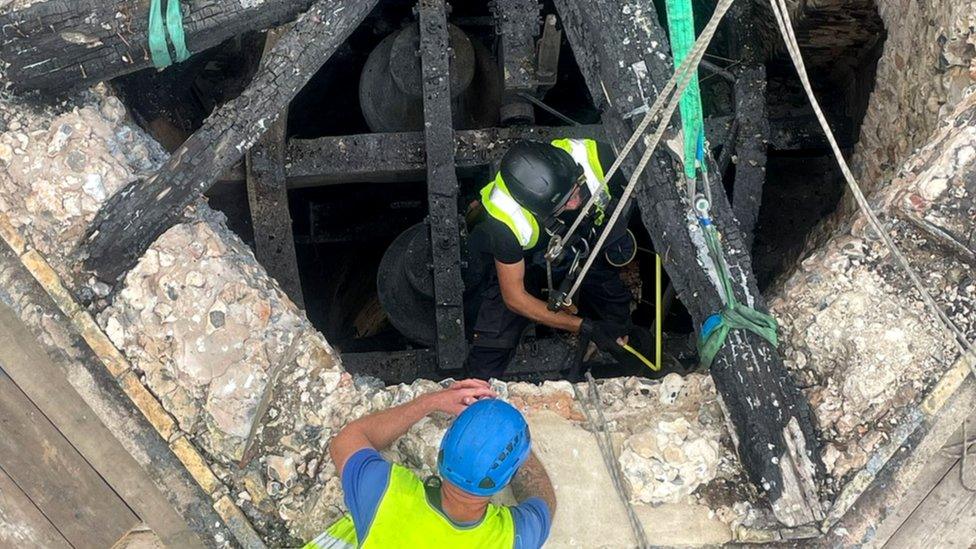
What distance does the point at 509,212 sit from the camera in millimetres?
3547

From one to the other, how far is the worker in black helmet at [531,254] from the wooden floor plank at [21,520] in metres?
1.98

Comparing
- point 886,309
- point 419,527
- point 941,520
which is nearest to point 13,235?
point 419,527

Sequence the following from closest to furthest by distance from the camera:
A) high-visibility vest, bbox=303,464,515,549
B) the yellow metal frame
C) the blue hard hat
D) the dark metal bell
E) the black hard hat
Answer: the blue hard hat
high-visibility vest, bbox=303,464,515,549
the black hard hat
the yellow metal frame
the dark metal bell

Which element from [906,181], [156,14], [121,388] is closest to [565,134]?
[906,181]

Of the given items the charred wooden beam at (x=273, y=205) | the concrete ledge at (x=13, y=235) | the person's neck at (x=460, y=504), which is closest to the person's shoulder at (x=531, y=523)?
the person's neck at (x=460, y=504)

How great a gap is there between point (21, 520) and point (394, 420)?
189 centimetres

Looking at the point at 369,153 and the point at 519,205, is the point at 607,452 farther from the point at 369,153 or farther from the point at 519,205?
the point at 369,153

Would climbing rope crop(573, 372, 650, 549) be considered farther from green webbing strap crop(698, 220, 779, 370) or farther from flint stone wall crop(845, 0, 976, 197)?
flint stone wall crop(845, 0, 976, 197)

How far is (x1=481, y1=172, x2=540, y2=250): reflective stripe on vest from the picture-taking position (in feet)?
11.6

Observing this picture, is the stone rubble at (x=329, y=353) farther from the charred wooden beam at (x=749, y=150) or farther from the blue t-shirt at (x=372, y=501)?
the charred wooden beam at (x=749, y=150)

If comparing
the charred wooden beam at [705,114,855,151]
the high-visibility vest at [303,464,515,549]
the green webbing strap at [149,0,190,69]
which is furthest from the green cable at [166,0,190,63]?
the charred wooden beam at [705,114,855,151]

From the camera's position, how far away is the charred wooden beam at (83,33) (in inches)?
115

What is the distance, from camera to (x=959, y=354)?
2844 millimetres

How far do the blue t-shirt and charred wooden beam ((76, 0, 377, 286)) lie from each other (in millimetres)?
1102
